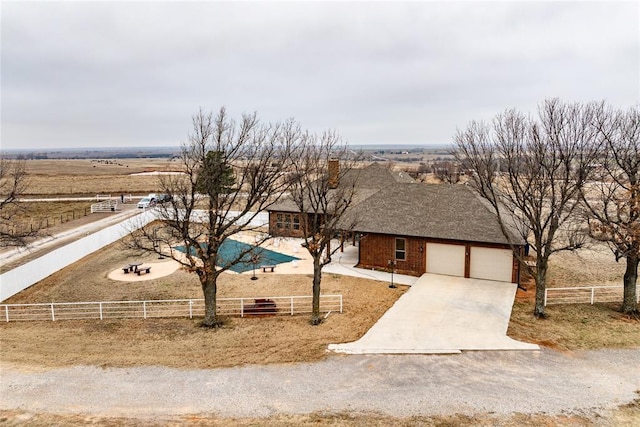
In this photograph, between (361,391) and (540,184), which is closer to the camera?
(361,391)

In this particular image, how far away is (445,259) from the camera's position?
24156mm

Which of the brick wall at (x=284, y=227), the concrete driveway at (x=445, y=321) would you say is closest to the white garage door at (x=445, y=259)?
the concrete driveway at (x=445, y=321)

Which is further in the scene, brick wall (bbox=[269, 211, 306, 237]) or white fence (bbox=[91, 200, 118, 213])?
white fence (bbox=[91, 200, 118, 213])

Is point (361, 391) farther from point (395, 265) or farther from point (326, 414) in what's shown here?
point (395, 265)

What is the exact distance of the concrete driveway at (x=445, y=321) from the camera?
1510 centimetres

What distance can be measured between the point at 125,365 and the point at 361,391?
7611 millimetres

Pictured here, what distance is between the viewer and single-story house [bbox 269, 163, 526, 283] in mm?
22984

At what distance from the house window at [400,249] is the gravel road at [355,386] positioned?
A: 10863 mm

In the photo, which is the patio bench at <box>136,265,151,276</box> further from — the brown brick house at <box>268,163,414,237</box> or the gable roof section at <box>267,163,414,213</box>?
the gable roof section at <box>267,163,414,213</box>

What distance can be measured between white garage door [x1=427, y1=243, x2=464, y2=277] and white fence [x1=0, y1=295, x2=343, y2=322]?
6.45 m

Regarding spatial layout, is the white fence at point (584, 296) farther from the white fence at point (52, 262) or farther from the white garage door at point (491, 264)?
the white fence at point (52, 262)

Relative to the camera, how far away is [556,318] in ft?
58.6

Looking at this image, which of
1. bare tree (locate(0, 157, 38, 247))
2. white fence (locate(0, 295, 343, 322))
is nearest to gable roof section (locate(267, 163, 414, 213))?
white fence (locate(0, 295, 343, 322))

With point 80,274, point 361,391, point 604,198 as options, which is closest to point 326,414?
point 361,391
